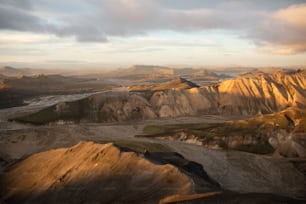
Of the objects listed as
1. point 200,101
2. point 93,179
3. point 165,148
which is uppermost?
point 93,179

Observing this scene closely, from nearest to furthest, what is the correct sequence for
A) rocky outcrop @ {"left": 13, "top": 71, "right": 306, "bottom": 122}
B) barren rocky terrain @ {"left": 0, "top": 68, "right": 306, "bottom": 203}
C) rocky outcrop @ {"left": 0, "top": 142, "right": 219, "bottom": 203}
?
1. rocky outcrop @ {"left": 0, "top": 142, "right": 219, "bottom": 203}
2. barren rocky terrain @ {"left": 0, "top": 68, "right": 306, "bottom": 203}
3. rocky outcrop @ {"left": 13, "top": 71, "right": 306, "bottom": 122}

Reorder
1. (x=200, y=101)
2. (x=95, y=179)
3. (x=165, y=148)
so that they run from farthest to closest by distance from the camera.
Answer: (x=200, y=101) < (x=165, y=148) < (x=95, y=179)

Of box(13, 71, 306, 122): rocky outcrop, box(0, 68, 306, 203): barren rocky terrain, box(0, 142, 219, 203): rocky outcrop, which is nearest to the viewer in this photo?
box(0, 142, 219, 203): rocky outcrop

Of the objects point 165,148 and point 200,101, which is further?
point 200,101

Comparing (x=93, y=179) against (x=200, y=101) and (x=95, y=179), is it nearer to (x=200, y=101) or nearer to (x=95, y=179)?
(x=95, y=179)

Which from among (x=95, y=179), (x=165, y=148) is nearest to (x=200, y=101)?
(x=165, y=148)

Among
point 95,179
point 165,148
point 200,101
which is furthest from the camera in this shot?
point 200,101

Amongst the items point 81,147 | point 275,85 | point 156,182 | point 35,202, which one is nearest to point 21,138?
point 81,147

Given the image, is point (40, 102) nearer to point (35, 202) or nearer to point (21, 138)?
point (21, 138)

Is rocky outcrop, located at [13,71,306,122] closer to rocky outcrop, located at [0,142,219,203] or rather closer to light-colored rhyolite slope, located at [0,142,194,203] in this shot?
light-colored rhyolite slope, located at [0,142,194,203]

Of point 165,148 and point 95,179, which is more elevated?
point 95,179

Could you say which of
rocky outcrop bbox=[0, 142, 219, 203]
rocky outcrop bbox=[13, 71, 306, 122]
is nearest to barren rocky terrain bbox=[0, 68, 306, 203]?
rocky outcrop bbox=[0, 142, 219, 203]
